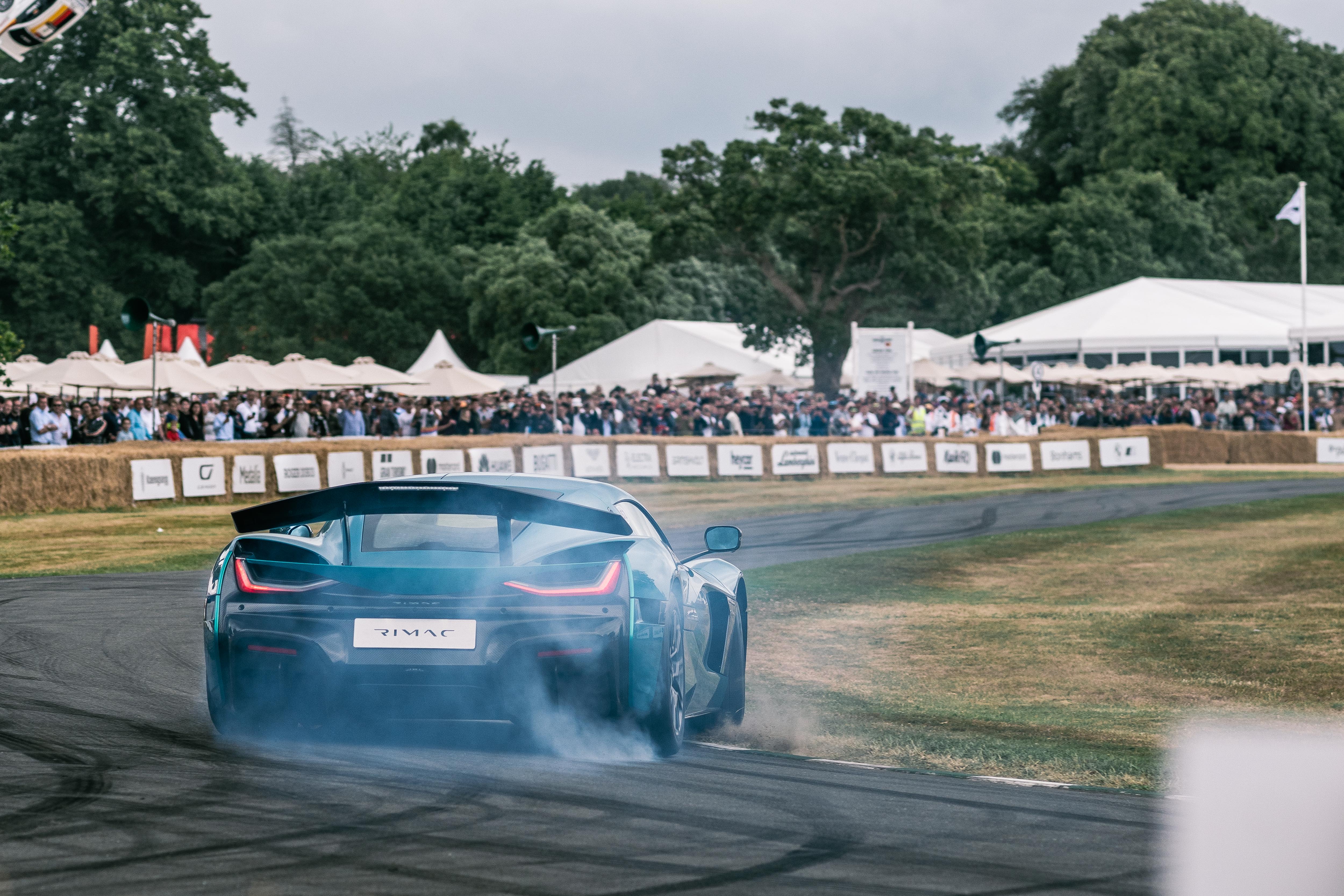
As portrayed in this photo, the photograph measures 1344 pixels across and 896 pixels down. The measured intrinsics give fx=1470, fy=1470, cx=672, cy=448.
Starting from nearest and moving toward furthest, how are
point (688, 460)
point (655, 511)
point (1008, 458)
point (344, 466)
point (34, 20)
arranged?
point (34, 20)
point (655, 511)
point (344, 466)
point (688, 460)
point (1008, 458)

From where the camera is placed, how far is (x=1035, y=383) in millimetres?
45906

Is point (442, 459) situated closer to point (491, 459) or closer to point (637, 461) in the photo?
point (491, 459)

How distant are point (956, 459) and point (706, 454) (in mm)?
6349

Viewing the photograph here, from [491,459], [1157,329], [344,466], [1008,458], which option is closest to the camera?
[344,466]

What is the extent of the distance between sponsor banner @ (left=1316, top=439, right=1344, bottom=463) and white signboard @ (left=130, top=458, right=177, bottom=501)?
98.6 feet

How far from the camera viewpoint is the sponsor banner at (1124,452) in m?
36.9

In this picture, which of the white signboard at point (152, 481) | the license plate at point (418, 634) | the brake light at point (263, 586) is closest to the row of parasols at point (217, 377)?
the white signboard at point (152, 481)

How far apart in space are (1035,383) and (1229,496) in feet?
55.2

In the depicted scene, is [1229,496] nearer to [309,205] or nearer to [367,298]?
[367,298]

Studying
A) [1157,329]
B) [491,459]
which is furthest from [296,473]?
[1157,329]

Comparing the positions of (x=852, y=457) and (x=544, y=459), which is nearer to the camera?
(x=544, y=459)

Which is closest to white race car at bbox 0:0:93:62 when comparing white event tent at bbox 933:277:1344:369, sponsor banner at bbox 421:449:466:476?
sponsor banner at bbox 421:449:466:476

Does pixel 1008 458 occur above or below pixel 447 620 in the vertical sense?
below

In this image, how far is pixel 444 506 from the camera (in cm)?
634
